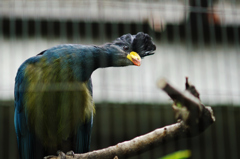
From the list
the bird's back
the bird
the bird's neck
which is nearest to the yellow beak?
the bird

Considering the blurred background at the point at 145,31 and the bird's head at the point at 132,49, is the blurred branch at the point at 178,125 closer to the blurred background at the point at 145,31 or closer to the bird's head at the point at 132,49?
the bird's head at the point at 132,49

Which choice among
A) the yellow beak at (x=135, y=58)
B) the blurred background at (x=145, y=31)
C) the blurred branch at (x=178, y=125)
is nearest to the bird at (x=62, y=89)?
the yellow beak at (x=135, y=58)

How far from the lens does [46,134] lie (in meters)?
2.52

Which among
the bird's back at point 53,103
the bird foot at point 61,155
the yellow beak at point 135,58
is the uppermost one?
the yellow beak at point 135,58

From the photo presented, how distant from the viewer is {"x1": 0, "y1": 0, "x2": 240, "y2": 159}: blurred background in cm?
325

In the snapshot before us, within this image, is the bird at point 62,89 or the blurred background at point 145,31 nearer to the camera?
the bird at point 62,89

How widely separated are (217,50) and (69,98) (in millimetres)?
1753

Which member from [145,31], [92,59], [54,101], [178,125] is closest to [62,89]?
[54,101]

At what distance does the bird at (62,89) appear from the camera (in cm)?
243

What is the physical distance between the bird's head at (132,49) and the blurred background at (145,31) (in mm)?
680

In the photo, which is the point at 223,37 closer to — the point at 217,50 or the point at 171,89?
the point at 217,50

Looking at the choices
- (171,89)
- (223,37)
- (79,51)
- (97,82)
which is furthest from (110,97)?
(171,89)

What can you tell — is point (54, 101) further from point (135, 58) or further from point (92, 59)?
point (135, 58)

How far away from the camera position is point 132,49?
2508mm
